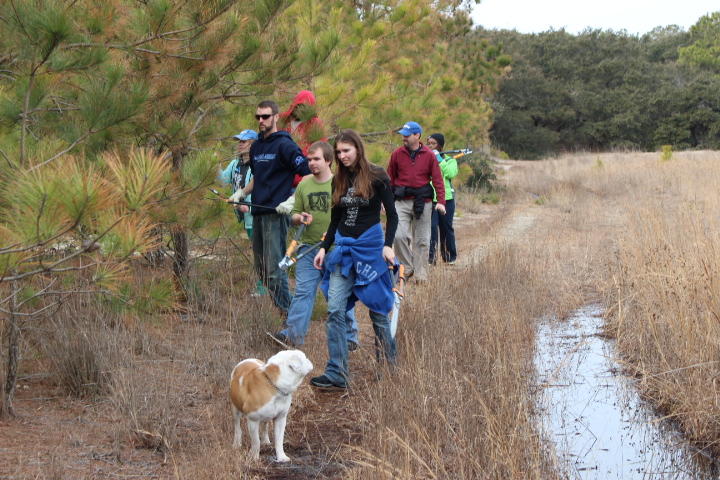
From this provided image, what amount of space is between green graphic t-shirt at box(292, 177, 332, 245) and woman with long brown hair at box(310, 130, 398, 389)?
44cm

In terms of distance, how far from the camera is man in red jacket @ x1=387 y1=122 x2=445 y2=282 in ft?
31.0

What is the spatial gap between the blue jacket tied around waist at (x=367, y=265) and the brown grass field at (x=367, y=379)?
0.41 meters

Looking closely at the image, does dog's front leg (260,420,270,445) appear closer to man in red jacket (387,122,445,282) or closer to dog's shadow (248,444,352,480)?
dog's shadow (248,444,352,480)

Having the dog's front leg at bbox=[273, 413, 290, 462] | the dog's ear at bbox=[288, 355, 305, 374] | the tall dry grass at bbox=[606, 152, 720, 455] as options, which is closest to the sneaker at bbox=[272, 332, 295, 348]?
the dog's front leg at bbox=[273, 413, 290, 462]

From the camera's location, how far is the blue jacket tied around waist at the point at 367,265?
549 cm

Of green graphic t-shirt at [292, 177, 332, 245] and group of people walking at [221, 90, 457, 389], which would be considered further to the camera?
green graphic t-shirt at [292, 177, 332, 245]

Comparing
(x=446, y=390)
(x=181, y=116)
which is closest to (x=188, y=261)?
(x=181, y=116)

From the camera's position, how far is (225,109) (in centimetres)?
793

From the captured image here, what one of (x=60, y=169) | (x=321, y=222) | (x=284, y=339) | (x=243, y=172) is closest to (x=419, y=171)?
(x=243, y=172)

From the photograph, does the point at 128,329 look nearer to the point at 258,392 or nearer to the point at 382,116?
the point at 258,392

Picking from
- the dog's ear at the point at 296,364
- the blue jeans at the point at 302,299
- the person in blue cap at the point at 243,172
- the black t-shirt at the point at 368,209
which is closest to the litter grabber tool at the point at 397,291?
the black t-shirt at the point at 368,209

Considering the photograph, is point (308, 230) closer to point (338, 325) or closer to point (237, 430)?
point (338, 325)

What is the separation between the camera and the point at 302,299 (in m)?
6.03

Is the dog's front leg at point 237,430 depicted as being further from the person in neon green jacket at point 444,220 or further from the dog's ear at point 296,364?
the person in neon green jacket at point 444,220
